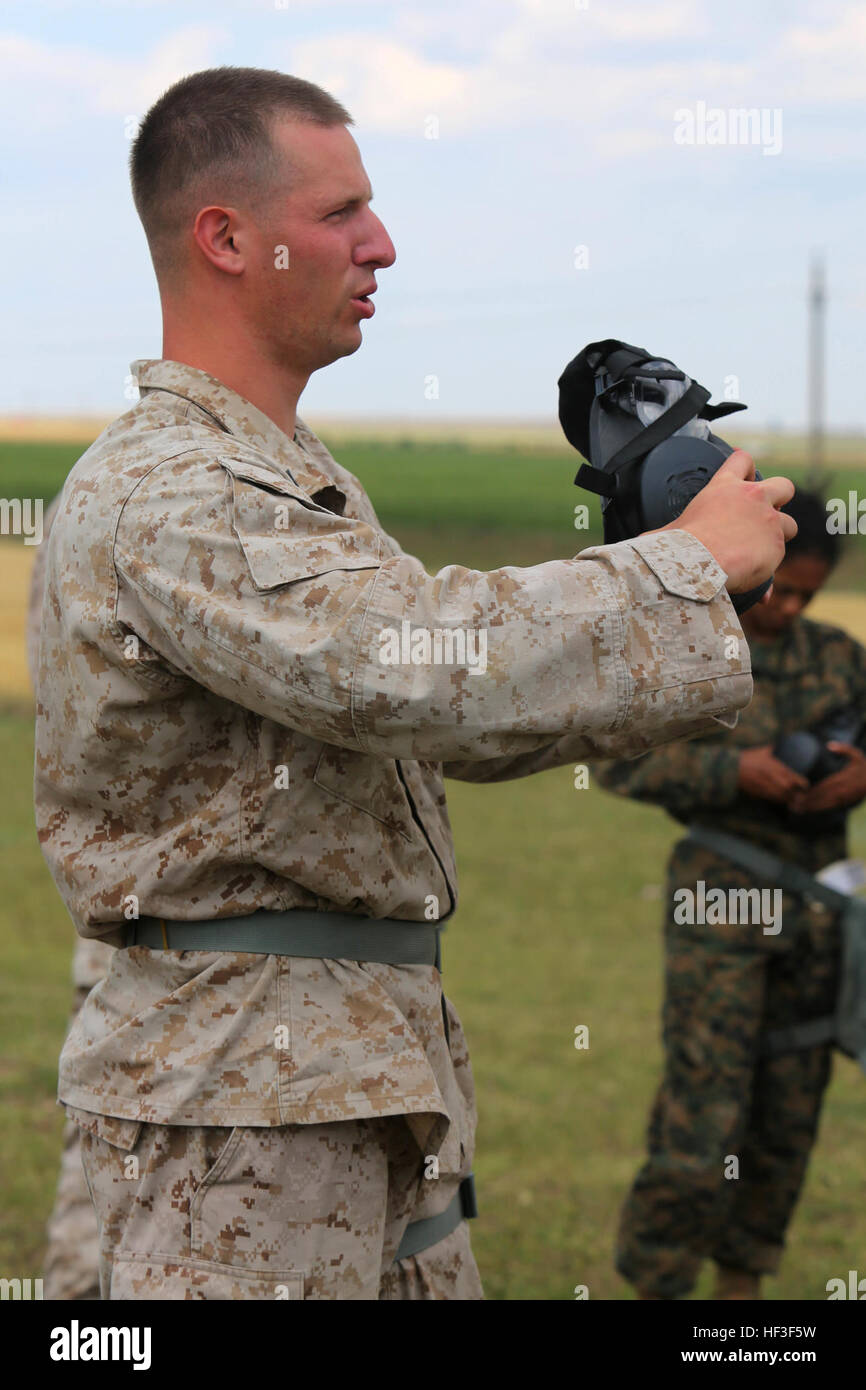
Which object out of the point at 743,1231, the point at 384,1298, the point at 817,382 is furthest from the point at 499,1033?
the point at 817,382

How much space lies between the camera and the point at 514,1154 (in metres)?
5.64

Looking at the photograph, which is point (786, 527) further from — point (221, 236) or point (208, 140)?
point (208, 140)

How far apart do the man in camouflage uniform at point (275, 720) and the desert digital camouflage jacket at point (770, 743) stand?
206cm

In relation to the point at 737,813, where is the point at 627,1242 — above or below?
below

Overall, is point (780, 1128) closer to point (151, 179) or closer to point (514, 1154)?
point (514, 1154)

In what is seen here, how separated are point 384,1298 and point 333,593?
1.06 meters

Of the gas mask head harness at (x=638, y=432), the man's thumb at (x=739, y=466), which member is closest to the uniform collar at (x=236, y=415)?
the gas mask head harness at (x=638, y=432)

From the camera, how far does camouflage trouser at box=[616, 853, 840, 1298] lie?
4305mm

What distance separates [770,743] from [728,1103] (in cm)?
98

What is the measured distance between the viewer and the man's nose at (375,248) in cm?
227

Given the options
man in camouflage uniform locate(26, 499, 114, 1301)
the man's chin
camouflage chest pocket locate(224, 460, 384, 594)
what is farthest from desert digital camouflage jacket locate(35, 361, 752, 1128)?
man in camouflage uniform locate(26, 499, 114, 1301)

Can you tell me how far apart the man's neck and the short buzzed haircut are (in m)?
0.12

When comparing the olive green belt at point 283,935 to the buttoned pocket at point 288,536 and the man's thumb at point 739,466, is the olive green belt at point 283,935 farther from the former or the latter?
the man's thumb at point 739,466

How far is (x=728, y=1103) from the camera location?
4336 mm
